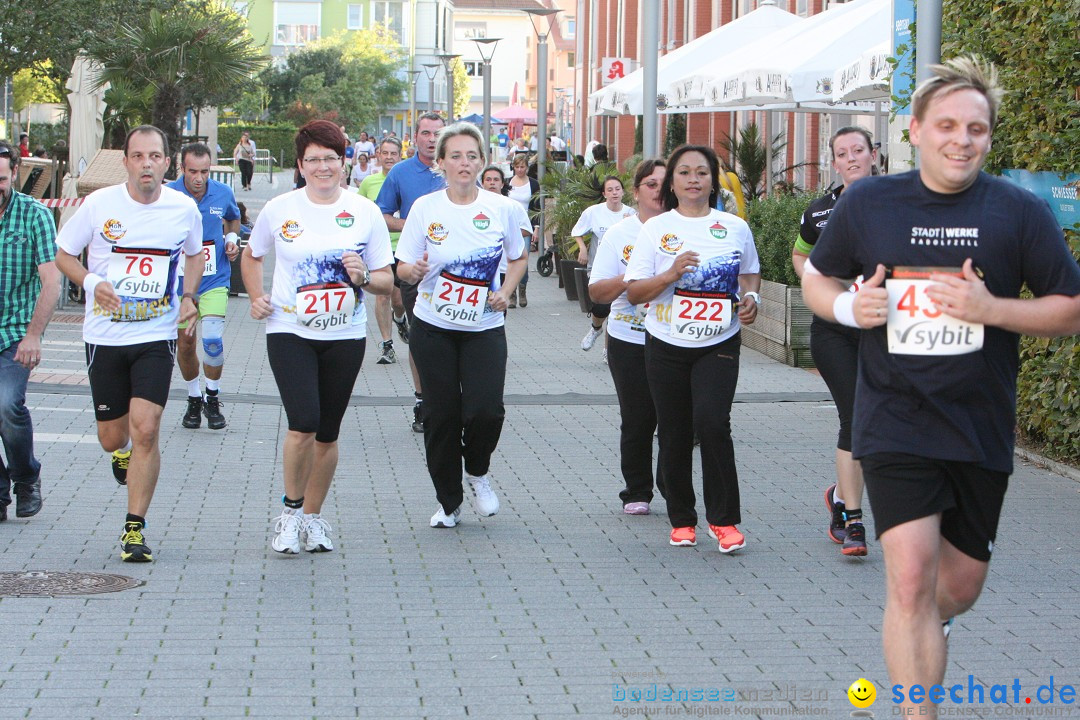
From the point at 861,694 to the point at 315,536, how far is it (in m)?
3.06

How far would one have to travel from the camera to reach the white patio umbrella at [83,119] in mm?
20906

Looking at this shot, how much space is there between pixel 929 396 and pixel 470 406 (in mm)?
3580

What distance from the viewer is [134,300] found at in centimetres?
695

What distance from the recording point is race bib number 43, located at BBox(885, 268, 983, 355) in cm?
410

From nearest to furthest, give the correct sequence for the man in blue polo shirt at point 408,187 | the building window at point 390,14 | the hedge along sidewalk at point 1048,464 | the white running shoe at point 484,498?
the white running shoe at point 484,498
the hedge along sidewalk at point 1048,464
the man in blue polo shirt at point 408,187
the building window at point 390,14

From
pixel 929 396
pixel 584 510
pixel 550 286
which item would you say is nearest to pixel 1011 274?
pixel 929 396

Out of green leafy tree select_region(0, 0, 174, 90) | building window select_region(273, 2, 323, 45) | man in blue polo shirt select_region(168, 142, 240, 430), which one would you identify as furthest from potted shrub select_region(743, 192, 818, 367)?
A: building window select_region(273, 2, 323, 45)

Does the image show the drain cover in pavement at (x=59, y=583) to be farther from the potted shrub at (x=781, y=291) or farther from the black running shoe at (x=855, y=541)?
the potted shrub at (x=781, y=291)

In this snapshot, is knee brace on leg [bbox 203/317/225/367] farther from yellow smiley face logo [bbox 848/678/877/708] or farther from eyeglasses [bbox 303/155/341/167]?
yellow smiley face logo [bbox 848/678/877/708]

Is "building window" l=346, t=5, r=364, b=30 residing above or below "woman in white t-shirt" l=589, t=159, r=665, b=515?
above

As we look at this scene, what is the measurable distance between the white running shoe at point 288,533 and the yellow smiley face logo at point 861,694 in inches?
117

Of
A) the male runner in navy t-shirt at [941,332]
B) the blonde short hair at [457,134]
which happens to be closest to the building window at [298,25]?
the blonde short hair at [457,134]

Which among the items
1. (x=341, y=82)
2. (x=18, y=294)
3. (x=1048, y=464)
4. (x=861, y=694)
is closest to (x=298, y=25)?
(x=341, y=82)

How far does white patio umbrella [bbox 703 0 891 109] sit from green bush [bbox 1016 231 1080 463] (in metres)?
4.87
